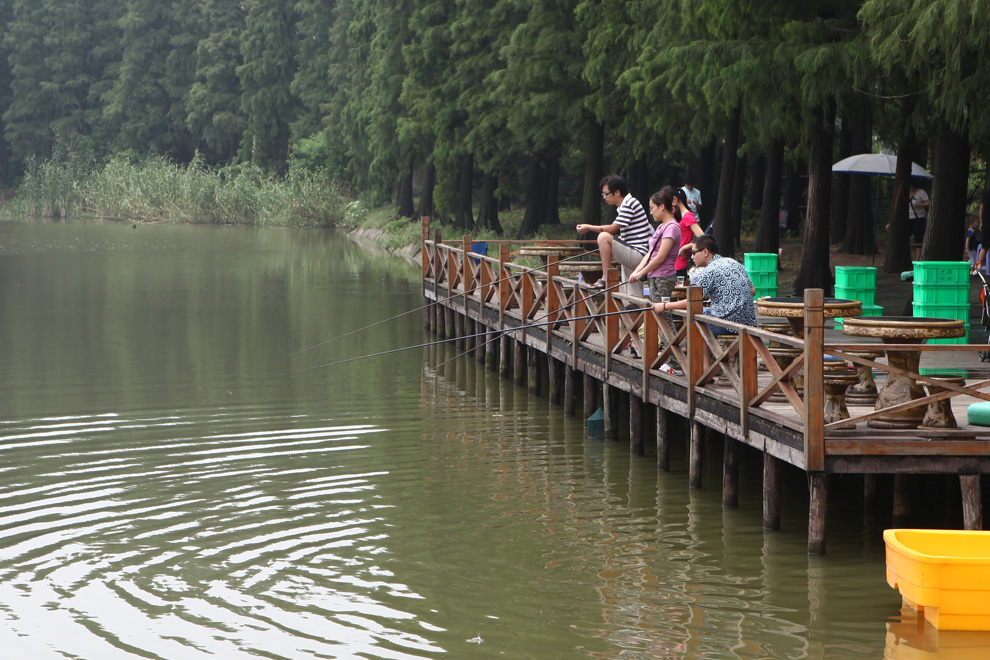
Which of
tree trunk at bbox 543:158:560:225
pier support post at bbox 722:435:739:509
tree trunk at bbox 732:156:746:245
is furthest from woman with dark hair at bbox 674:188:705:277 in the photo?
tree trunk at bbox 543:158:560:225

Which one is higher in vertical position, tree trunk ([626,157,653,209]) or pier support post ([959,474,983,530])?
tree trunk ([626,157,653,209])

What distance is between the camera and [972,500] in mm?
9305

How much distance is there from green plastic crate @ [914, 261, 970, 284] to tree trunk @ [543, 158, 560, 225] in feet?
96.4

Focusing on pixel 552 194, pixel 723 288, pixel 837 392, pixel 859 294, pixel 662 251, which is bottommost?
pixel 837 392

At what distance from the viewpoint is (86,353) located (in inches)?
813

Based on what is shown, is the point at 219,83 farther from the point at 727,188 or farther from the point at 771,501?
the point at 771,501

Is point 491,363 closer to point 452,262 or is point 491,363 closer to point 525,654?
point 452,262

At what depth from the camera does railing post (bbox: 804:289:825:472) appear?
9.15 metres

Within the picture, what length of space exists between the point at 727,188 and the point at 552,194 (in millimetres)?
18049

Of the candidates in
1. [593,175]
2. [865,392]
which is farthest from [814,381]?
[593,175]

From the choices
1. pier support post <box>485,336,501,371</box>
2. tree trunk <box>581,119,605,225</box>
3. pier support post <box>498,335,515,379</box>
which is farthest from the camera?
tree trunk <box>581,119,605,225</box>

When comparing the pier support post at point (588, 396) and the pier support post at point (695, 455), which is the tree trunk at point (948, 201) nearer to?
the pier support post at point (588, 396)

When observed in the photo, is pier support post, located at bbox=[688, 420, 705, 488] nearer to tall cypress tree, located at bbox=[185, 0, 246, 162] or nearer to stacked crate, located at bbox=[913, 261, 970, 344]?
stacked crate, located at bbox=[913, 261, 970, 344]

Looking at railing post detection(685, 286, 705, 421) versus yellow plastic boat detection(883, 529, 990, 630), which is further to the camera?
railing post detection(685, 286, 705, 421)
